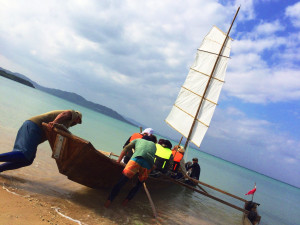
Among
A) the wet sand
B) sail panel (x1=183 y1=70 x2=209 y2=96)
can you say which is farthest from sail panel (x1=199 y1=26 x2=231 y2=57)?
the wet sand

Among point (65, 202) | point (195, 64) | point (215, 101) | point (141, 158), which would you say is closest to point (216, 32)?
point (195, 64)

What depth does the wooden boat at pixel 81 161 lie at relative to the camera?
165 inches

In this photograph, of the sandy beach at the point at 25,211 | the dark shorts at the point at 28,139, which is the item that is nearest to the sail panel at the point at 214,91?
the dark shorts at the point at 28,139

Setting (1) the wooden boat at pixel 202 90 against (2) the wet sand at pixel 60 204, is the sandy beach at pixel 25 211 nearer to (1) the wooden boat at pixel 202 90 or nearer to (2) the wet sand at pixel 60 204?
(2) the wet sand at pixel 60 204

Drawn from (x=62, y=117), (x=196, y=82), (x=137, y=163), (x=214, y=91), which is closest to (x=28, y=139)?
(x=62, y=117)

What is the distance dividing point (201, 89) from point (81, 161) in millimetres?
12494

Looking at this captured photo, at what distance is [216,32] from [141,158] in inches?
564

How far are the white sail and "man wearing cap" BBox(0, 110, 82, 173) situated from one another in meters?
11.7

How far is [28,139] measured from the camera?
4.08 meters

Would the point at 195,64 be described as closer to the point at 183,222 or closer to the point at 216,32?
the point at 216,32

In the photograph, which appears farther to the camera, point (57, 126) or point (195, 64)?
point (195, 64)

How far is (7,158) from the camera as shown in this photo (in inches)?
154

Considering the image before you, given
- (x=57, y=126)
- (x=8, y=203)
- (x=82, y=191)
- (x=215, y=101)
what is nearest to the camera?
(x=8, y=203)

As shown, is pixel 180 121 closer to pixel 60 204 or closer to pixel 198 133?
pixel 198 133
